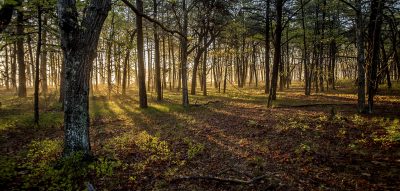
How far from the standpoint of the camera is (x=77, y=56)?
6.67m

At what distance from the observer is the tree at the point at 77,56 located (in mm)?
6516

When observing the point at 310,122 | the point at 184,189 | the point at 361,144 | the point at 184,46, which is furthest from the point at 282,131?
the point at 184,46

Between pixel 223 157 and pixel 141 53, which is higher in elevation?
pixel 141 53

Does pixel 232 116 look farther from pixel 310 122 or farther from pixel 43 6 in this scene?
pixel 43 6

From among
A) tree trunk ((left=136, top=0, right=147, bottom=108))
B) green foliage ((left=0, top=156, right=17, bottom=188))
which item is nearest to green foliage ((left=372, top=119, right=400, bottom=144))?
green foliage ((left=0, top=156, right=17, bottom=188))

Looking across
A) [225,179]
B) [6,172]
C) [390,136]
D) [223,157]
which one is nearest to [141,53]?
[223,157]

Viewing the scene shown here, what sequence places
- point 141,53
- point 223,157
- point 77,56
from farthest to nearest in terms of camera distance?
point 141,53
point 223,157
point 77,56

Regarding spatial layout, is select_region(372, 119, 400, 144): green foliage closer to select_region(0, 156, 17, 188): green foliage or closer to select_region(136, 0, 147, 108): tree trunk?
select_region(0, 156, 17, 188): green foliage

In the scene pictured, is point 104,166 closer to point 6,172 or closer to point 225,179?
point 6,172

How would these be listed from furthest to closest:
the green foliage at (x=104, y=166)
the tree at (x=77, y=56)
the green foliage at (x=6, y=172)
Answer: the green foliage at (x=104, y=166) < the tree at (x=77, y=56) < the green foliage at (x=6, y=172)

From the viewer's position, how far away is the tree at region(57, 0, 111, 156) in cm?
652

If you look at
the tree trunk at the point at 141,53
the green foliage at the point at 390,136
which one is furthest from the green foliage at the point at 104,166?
the tree trunk at the point at 141,53

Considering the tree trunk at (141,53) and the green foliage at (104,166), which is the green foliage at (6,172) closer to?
the green foliage at (104,166)

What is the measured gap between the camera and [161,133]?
38.7ft
